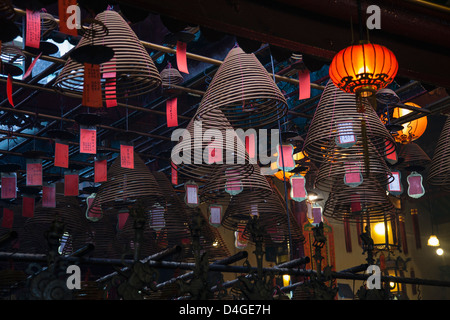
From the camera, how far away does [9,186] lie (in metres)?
6.69

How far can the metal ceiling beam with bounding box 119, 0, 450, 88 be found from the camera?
2.88m

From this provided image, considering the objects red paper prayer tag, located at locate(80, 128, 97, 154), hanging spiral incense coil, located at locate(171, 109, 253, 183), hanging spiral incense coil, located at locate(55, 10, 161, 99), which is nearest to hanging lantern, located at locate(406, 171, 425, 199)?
hanging spiral incense coil, located at locate(171, 109, 253, 183)

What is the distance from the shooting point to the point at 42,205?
7012mm

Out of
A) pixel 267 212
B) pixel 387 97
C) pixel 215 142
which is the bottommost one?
pixel 267 212

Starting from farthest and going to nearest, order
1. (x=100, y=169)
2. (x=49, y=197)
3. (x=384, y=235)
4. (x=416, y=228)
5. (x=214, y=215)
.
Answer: (x=416, y=228), (x=384, y=235), (x=49, y=197), (x=214, y=215), (x=100, y=169)

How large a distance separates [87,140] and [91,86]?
2376mm

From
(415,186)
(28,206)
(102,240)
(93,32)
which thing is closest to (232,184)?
(93,32)

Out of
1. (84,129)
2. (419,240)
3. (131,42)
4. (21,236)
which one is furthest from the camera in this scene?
(419,240)

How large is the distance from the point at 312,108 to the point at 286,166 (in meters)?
1.72

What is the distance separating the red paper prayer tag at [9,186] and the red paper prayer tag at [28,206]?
638 millimetres

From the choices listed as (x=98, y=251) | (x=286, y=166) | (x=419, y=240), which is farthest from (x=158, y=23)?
(x=419, y=240)

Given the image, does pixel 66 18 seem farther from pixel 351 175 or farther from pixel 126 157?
pixel 126 157
